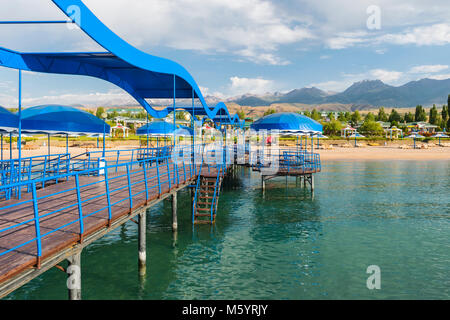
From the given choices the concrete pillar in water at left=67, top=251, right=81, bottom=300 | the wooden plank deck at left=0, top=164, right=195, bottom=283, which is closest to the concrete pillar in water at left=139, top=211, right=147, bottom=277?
the wooden plank deck at left=0, top=164, right=195, bottom=283

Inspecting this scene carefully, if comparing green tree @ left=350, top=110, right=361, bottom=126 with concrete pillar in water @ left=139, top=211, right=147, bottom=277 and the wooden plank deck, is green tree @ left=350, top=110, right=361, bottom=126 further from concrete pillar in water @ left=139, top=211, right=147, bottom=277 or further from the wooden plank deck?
the wooden plank deck

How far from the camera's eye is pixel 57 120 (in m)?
14.3

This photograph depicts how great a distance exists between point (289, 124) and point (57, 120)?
38.6 feet

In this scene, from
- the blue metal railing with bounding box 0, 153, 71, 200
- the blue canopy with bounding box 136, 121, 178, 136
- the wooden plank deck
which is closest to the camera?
the wooden plank deck

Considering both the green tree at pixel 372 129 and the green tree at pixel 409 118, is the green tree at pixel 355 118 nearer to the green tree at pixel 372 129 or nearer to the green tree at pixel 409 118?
Result: the green tree at pixel 409 118

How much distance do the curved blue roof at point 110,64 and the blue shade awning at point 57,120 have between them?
8.07 feet

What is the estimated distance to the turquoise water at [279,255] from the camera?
8.59 meters

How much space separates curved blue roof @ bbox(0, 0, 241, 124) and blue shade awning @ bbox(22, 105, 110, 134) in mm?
2460

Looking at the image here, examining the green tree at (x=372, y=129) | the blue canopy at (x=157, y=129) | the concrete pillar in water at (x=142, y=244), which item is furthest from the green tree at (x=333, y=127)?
the concrete pillar in water at (x=142, y=244)

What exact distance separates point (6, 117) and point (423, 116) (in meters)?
146

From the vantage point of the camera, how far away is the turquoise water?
859 cm

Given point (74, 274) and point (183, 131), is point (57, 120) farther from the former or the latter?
point (183, 131)

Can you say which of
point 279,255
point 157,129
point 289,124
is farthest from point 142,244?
point 157,129

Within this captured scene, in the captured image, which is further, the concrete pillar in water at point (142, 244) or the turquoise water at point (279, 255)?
the concrete pillar in water at point (142, 244)
